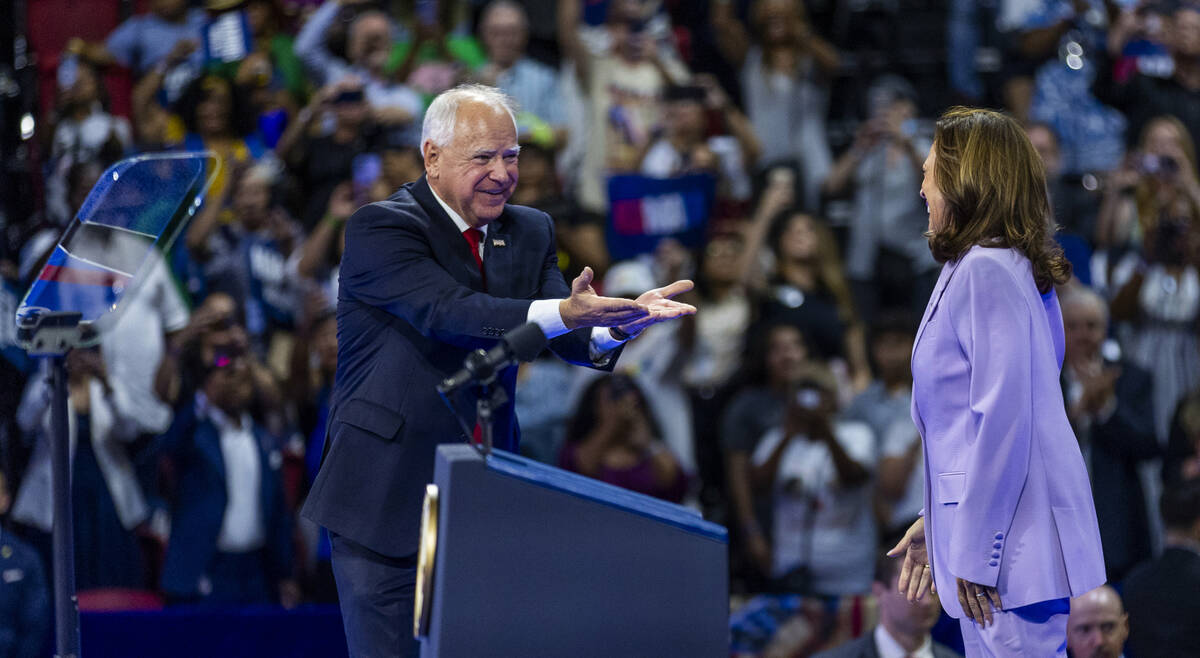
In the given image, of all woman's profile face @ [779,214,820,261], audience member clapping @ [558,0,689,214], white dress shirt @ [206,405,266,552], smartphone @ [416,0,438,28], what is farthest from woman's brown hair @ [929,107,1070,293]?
Answer: smartphone @ [416,0,438,28]

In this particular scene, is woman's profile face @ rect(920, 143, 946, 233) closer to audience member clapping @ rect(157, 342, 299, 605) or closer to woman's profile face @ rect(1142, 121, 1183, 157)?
audience member clapping @ rect(157, 342, 299, 605)

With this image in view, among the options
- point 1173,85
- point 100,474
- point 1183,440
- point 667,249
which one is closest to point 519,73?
point 667,249

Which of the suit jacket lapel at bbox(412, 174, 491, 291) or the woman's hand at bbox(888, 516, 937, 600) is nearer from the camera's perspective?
the woman's hand at bbox(888, 516, 937, 600)

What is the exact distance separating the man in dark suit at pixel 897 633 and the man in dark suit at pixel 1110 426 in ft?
4.27

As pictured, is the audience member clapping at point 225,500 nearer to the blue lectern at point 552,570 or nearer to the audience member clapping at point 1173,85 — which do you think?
the blue lectern at point 552,570

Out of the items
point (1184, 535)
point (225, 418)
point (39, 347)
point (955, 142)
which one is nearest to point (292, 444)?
point (225, 418)

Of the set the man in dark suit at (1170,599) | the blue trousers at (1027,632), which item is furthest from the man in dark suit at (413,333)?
the man in dark suit at (1170,599)

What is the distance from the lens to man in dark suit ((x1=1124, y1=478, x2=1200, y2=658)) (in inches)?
162

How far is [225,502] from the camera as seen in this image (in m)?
5.32

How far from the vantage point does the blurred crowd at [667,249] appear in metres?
5.30

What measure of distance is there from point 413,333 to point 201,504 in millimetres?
2715

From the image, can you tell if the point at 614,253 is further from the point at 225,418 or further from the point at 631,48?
the point at 225,418

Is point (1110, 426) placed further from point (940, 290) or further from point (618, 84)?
point (940, 290)

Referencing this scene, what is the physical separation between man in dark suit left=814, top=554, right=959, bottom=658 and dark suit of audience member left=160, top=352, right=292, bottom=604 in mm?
2190
